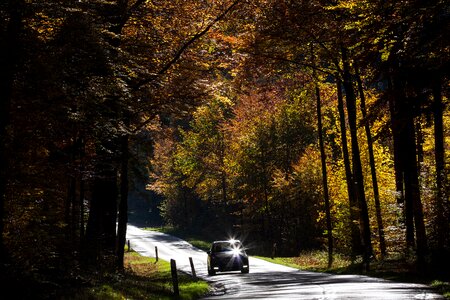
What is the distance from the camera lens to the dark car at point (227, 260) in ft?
90.8

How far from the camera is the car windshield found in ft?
94.5

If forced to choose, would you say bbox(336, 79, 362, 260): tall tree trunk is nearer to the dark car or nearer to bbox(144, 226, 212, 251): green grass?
the dark car

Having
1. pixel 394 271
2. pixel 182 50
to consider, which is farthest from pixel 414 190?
pixel 182 50

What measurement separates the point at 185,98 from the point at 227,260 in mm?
10361

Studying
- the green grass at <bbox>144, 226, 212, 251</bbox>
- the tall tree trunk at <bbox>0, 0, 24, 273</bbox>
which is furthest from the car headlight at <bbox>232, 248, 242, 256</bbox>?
the green grass at <bbox>144, 226, 212, 251</bbox>

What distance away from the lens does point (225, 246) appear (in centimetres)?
2902

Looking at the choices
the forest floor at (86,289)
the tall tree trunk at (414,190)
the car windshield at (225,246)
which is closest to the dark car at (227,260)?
the car windshield at (225,246)

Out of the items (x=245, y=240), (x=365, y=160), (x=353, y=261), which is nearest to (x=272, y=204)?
(x=245, y=240)

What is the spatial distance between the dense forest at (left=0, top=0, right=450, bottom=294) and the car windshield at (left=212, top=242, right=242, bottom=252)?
17.2 ft

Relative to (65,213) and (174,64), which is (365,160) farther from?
(65,213)

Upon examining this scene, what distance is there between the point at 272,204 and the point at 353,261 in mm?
22848

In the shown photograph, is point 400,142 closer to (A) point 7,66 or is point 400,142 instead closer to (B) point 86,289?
(B) point 86,289

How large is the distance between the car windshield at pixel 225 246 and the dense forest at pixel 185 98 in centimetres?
524

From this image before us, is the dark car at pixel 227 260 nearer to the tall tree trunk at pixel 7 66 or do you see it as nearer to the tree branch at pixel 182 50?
the tree branch at pixel 182 50
